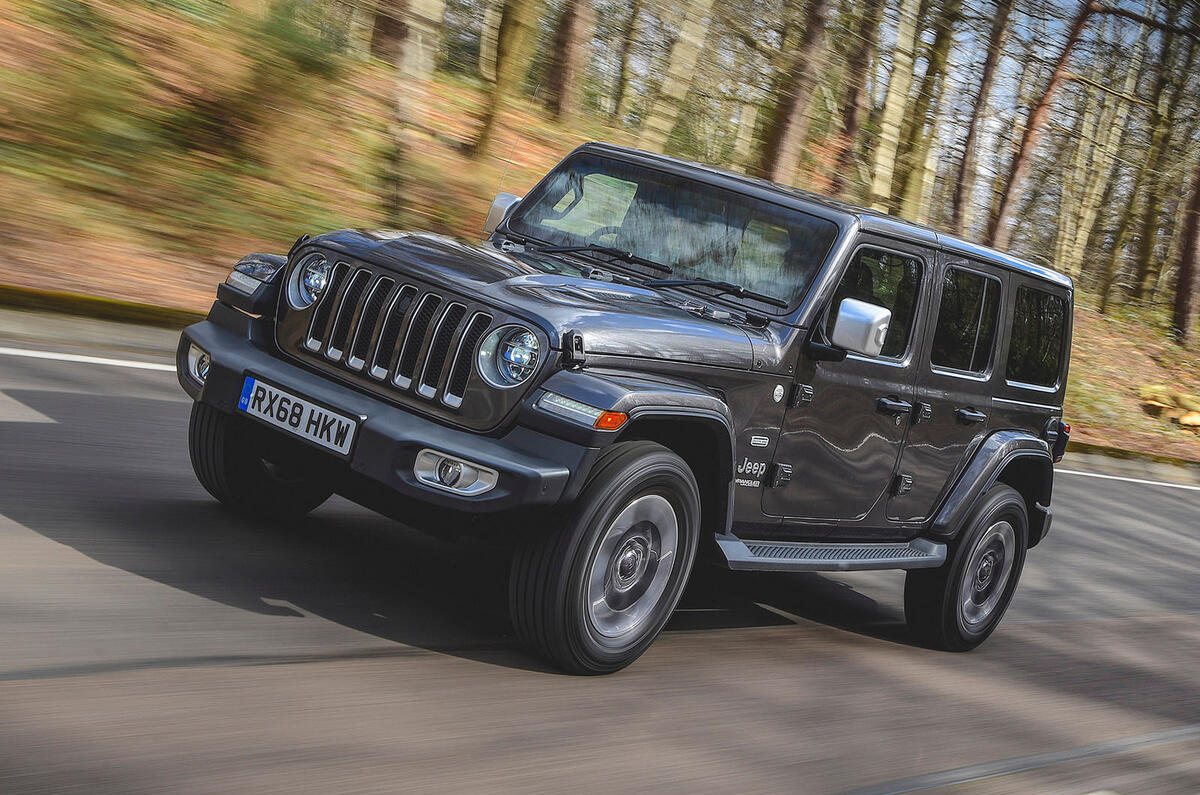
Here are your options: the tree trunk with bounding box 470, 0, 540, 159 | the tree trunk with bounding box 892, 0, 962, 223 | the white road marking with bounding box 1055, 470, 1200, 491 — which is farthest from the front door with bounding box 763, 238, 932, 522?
the tree trunk with bounding box 892, 0, 962, 223

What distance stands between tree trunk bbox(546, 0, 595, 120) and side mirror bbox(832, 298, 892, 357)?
13.5 meters

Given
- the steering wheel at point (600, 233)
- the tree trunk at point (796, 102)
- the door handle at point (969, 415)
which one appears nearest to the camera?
the steering wheel at point (600, 233)

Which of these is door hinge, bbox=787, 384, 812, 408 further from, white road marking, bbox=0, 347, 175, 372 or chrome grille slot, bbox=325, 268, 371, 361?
white road marking, bbox=0, 347, 175, 372

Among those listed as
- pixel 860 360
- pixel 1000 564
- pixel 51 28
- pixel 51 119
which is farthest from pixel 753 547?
pixel 51 28

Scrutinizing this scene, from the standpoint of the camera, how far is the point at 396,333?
14.1 ft

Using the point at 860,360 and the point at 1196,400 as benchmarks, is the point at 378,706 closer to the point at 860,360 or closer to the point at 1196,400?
the point at 860,360

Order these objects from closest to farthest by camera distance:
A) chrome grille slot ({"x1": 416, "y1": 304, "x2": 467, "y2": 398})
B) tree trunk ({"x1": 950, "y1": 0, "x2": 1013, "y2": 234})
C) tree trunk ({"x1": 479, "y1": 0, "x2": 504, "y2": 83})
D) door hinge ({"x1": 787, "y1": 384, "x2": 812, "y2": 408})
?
1. chrome grille slot ({"x1": 416, "y1": 304, "x2": 467, "y2": 398})
2. door hinge ({"x1": 787, "y1": 384, "x2": 812, "y2": 408})
3. tree trunk ({"x1": 950, "y1": 0, "x2": 1013, "y2": 234})
4. tree trunk ({"x1": 479, "y1": 0, "x2": 504, "y2": 83})

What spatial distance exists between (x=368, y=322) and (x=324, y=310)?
21 centimetres

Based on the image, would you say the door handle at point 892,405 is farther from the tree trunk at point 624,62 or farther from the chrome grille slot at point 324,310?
the tree trunk at point 624,62

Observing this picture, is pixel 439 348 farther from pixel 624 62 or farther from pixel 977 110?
pixel 977 110

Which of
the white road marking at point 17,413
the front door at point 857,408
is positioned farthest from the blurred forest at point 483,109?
the front door at point 857,408

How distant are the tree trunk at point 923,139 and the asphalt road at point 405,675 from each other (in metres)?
19.2

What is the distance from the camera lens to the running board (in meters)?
4.80

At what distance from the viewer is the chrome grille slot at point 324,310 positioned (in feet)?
14.7
